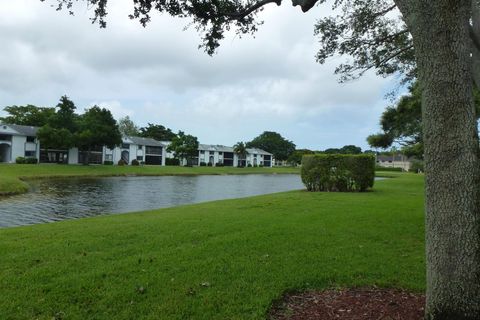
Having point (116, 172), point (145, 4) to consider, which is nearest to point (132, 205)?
point (145, 4)

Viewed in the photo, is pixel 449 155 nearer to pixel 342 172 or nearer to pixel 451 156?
pixel 451 156

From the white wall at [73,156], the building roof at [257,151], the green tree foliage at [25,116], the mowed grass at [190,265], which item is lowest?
the mowed grass at [190,265]

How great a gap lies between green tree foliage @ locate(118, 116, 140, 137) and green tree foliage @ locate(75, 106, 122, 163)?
4502cm

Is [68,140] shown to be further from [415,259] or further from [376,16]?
[415,259]

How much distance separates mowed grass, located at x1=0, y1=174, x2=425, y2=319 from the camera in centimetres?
432

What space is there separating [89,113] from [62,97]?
464cm

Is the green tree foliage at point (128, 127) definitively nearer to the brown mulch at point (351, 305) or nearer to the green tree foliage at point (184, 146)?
the green tree foliage at point (184, 146)

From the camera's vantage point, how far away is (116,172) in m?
51.6

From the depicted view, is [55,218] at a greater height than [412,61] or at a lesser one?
lesser

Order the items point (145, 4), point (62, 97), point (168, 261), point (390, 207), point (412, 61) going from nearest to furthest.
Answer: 1. point (168, 261)
2. point (145, 4)
3. point (412, 61)
4. point (390, 207)
5. point (62, 97)

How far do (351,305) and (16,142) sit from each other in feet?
222

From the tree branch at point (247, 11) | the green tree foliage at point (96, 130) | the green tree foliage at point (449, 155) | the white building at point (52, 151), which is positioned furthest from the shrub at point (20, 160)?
the green tree foliage at point (449, 155)

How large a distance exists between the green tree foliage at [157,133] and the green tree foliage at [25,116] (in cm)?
3541

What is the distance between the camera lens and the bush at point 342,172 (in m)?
22.7
